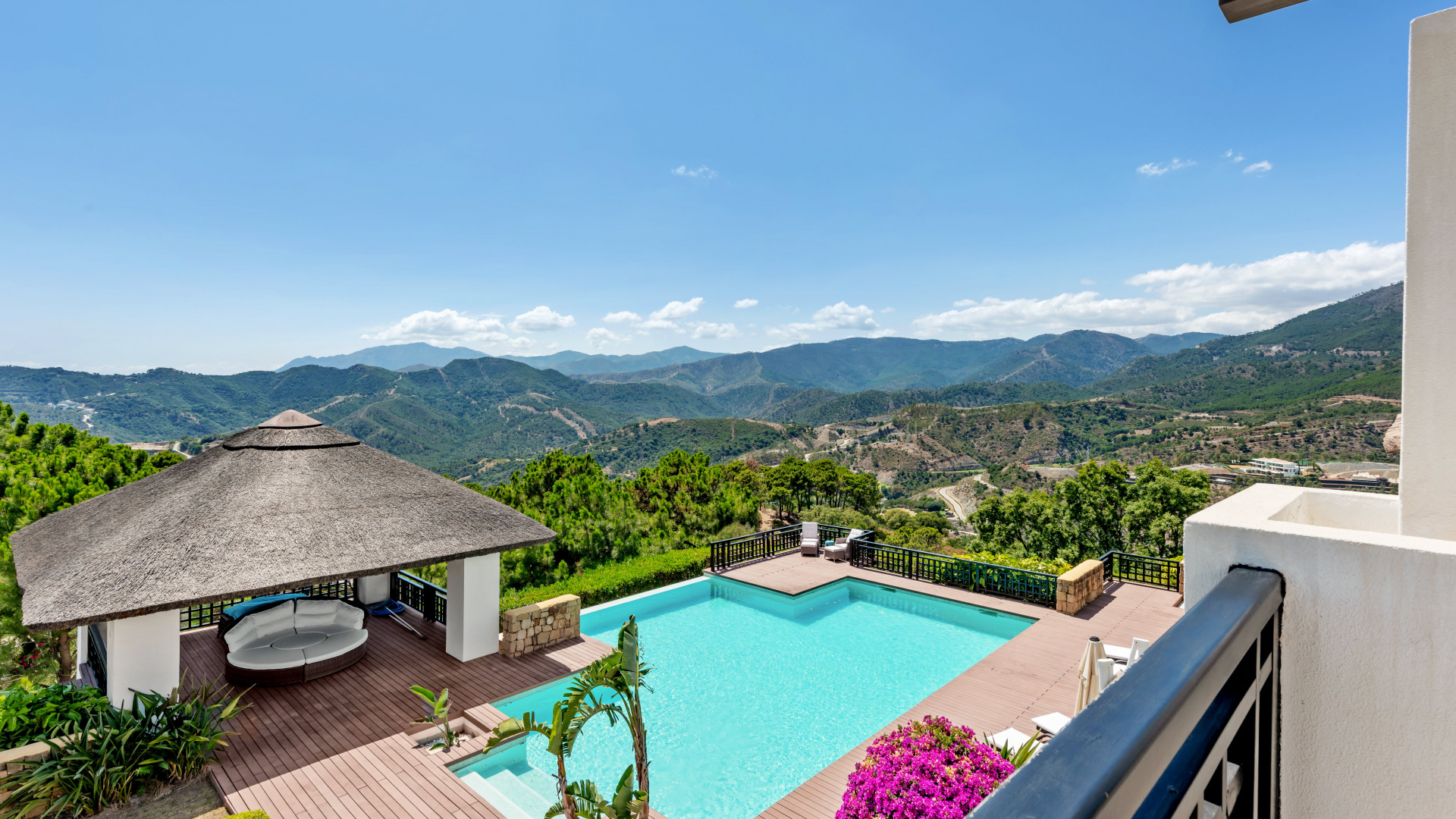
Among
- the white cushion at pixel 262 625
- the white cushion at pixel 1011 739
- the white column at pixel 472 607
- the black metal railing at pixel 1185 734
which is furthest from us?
the white column at pixel 472 607

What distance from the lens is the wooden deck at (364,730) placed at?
529 centimetres

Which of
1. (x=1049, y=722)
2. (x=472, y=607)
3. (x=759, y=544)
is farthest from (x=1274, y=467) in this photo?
(x=472, y=607)

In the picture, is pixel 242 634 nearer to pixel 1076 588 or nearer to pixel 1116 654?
pixel 1116 654

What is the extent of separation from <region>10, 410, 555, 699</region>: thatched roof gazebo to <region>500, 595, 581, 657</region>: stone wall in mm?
283

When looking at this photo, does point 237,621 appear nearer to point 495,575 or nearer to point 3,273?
point 495,575

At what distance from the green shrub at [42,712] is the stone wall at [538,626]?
3819 millimetres

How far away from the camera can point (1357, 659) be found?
47.9 inches

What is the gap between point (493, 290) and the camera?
203ft

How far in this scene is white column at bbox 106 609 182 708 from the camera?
5.89 metres

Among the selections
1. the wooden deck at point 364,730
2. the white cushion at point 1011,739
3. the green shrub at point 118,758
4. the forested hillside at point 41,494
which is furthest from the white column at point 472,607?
the white cushion at point 1011,739

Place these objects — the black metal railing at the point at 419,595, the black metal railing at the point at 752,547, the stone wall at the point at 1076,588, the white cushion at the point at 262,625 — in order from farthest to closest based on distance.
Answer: the black metal railing at the point at 752,547 < the stone wall at the point at 1076,588 < the black metal railing at the point at 419,595 < the white cushion at the point at 262,625

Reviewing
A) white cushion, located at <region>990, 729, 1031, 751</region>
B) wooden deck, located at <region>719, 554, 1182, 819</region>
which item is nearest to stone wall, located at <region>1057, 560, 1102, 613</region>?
wooden deck, located at <region>719, 554, 1182, 819</region>

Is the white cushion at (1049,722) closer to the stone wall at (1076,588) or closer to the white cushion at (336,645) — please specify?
the stone wall at (1076,588)

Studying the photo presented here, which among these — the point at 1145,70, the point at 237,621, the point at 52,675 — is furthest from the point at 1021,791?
the point at 52,675
